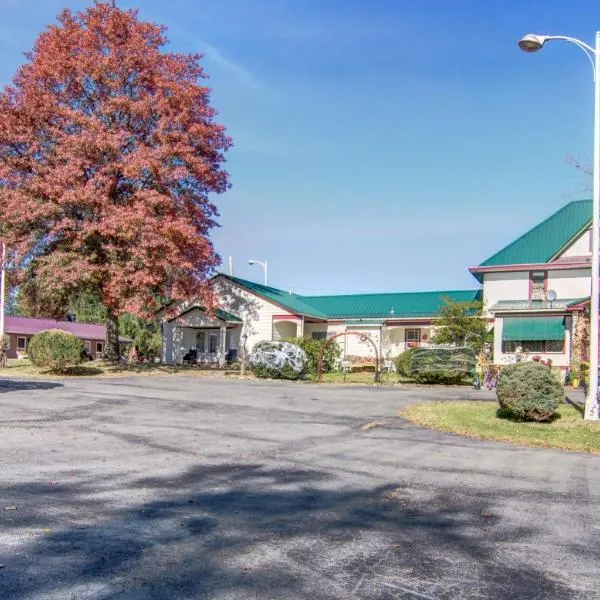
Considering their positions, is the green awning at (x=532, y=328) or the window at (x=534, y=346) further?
the window at (x=534, y=346)

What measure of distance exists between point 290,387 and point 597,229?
43.1 feet

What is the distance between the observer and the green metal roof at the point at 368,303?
39.5m

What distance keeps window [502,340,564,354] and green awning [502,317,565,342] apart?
388 millimetres

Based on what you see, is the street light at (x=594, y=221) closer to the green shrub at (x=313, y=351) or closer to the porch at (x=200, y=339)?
the green shrub at (x=313, y=351)

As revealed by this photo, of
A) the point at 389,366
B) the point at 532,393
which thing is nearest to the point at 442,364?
the point at 389,366

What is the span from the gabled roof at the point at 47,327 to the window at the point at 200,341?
19.9 m

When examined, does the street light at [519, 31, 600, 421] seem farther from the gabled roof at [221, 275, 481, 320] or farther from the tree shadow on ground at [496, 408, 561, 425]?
the gabled roof at [221, 275, 481, 320]

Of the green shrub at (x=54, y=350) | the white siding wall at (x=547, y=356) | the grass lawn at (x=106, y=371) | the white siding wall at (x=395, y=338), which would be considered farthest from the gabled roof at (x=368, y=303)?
the green shrub at (x=54, y=350)

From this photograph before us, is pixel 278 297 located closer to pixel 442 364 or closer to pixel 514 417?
pixel 442 364

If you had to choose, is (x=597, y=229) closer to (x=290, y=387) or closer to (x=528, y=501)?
(x=528, y=501)

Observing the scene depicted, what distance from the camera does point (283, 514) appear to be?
245 inches

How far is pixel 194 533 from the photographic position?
5344mm

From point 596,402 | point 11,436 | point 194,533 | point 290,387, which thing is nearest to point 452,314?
point 290,387

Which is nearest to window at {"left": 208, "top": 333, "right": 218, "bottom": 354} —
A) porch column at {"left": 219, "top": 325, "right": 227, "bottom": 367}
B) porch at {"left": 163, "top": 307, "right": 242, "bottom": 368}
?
porch at {"left": 163, "top": 307, "right": 242, "bottom": 368}
